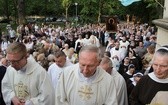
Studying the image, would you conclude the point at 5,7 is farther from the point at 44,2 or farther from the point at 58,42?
the point at 58,42

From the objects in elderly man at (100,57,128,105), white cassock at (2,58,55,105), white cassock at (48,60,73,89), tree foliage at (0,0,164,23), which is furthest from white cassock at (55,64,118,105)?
tree foliage at (0,0,164,23)

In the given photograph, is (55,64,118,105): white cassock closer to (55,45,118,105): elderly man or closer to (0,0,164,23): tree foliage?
(55,45,118,105): elderly man

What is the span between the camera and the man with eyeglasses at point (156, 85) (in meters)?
3.77

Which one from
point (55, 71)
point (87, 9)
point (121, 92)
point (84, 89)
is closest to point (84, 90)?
point (84, 89)

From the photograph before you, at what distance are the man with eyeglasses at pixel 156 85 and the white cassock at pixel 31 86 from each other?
1198 mm

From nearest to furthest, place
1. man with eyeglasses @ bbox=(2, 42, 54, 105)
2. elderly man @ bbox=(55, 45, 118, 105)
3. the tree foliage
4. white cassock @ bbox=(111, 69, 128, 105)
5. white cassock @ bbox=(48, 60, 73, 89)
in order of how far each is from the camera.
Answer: elderly man @ bbox=(55, 45, 118, 105), man with eyeglasses @ bbox=(2, 42, 54, 105), white cassock @ bbox=(111, 69, 128, 105), white cassock @ bbox=(48, 60, 73, 89), the tree foliage

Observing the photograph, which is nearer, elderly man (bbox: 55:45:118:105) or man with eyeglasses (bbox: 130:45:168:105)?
man with eyeglasses (bbox: 130:45:168:105)

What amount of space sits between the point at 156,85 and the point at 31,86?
5.56 ft

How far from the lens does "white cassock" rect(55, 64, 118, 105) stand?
4.12 metres

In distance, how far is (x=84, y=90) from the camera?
4.13m

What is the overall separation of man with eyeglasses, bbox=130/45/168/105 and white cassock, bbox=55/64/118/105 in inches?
11.0

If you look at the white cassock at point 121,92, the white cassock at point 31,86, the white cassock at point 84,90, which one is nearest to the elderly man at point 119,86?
the white cassock at point 121,92

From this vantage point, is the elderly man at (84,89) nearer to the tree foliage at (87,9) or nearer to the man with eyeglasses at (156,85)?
the man with eyeglasses at (156,85)

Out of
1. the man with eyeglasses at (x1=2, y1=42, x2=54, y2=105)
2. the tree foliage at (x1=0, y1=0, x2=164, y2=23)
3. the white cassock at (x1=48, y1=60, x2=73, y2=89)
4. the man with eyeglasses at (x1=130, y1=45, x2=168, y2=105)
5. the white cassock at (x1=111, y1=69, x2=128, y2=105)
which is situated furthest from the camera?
the tree foliage at (x1=0, y1=0, x2=164, y2=23)
